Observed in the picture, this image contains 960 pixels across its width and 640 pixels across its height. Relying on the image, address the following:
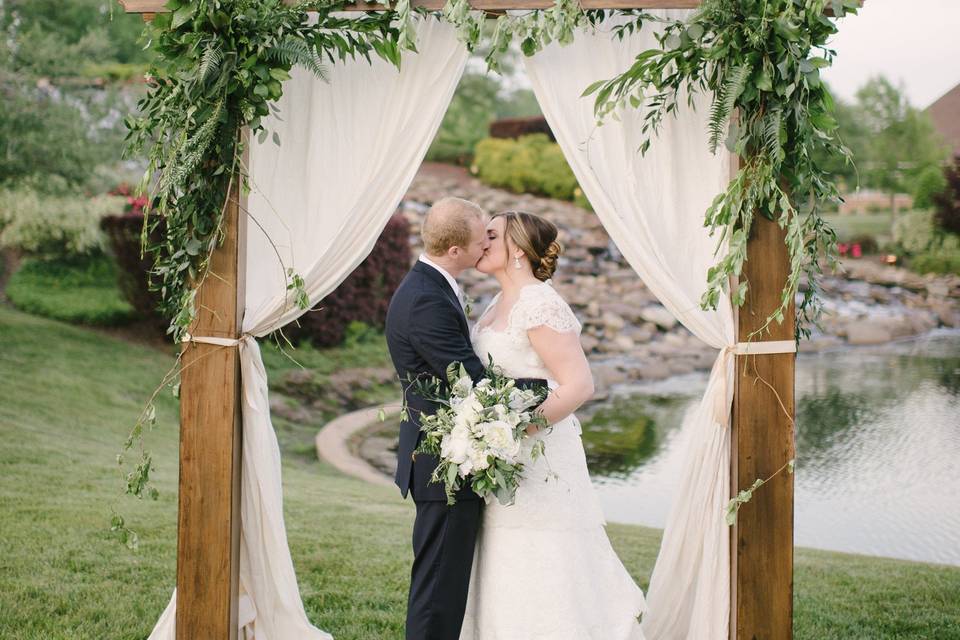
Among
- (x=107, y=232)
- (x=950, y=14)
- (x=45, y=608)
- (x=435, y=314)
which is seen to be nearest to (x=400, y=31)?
(x=435, y=314)

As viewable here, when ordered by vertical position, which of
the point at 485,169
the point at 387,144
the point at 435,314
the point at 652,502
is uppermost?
the point at 485,169

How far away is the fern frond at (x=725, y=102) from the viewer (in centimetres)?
297

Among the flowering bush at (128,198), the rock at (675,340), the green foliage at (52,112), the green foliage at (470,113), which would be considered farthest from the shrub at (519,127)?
the green foliage at (52,112)

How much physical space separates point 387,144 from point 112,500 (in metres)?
3.74

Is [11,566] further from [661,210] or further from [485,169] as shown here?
[485,169]

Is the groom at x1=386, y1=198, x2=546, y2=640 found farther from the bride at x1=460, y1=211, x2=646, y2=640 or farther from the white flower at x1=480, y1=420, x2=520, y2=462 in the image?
the white flower at x1=480, y1=420, x2=520, y2=462

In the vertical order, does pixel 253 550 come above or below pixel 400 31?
below

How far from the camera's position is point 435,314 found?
2.98 m

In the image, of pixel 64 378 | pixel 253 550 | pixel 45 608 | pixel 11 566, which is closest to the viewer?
pixel 253 550

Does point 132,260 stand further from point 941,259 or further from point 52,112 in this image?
point 941,259

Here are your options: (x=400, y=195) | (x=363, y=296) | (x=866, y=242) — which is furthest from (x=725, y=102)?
(x=866, y=242)

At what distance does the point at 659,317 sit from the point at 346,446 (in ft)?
19.1

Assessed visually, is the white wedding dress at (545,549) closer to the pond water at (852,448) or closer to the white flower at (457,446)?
the white flower at (457,446)

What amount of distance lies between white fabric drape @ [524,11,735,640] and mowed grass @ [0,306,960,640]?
129 centimetres
